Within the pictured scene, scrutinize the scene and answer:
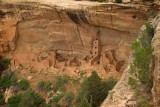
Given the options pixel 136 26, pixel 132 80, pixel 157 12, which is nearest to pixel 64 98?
pixel 136 26

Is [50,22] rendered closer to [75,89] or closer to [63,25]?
[63,25]

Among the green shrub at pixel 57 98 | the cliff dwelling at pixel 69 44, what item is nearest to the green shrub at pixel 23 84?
the cliff dwelling at pixel 69 44

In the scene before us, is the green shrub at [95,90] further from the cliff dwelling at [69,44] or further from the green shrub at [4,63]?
the green shrub at [4,63]

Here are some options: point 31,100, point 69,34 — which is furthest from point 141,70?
point 69,34

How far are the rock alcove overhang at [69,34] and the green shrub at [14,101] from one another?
8.72 feet

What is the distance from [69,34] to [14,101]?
19.2 ft

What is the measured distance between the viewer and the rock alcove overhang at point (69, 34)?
25.4 meters

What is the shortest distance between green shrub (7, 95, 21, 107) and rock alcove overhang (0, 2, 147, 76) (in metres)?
2.66

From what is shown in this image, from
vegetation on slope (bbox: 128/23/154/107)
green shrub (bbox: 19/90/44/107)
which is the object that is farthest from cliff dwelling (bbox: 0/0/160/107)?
vegetation on slope (bbox: 128/23/154/107)

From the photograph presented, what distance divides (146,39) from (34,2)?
36.6ft

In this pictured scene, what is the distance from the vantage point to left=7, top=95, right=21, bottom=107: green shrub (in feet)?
93.3

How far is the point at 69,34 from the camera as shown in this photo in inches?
1131

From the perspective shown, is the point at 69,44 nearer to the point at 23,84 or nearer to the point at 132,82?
the point at 23,84

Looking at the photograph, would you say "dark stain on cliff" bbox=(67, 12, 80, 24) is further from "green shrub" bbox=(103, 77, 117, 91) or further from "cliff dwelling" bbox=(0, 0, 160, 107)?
"green shrub" bbox=(103, 77, 117, 91)
